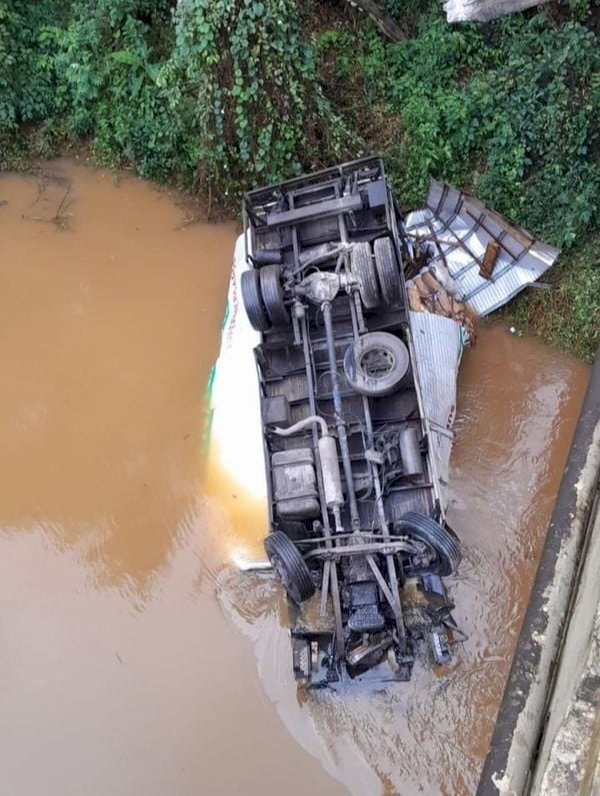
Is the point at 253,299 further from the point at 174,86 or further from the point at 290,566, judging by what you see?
the point at 174,86

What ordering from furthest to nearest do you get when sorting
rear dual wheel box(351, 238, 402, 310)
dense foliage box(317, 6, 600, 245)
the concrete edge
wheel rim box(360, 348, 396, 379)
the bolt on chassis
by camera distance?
dense foliage box(317, 6, 600, 245), rear dual wheel box(351, 238, 402, 310), wheel rim box(360, 348, 396, 379), the bolt on chassis, the concrete edge

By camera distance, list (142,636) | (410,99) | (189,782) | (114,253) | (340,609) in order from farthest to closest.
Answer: (114,253) < (410,99) < (142,636) < (189,782) < (340,609)

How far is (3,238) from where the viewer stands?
8.89 m

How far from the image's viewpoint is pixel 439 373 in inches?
266

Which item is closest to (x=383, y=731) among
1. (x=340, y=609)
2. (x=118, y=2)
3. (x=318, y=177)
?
(x=340, y=609)

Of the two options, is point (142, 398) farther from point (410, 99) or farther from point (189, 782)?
point (410, 99)

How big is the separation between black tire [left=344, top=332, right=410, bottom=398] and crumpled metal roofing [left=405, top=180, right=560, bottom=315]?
1808 millimetres

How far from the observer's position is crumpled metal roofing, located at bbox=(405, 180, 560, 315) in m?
7.41

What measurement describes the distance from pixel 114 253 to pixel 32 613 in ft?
14.6

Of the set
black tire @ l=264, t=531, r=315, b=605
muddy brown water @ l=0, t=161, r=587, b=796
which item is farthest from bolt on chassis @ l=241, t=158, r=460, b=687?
muddy brown water @ l=0, t=161, r=587, b=796

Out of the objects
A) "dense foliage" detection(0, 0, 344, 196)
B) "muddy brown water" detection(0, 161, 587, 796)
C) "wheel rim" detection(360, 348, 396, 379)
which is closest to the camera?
"muddy brown water" detection(0, 161, 587, 796)

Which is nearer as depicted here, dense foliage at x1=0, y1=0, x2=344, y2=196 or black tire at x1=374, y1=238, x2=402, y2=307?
black tire at x1=374, y1=238, x2=402, y2=307

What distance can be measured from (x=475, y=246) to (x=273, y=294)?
2634 millimetres

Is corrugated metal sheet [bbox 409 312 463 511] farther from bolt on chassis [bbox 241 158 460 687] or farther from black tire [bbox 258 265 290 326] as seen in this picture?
black tire [bbox 258 265 290 326]
